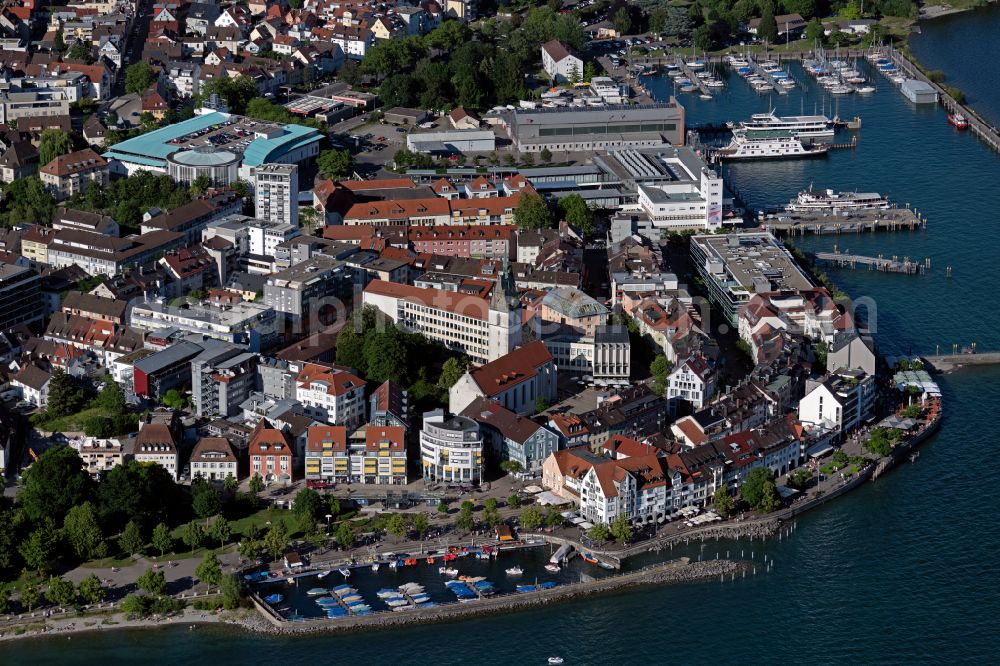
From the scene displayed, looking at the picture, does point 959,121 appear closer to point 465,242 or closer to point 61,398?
point 465,242

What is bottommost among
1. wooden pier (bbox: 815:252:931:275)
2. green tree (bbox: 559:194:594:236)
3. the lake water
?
the lake water

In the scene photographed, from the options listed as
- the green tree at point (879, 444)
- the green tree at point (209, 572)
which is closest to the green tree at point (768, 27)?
the green tree at point (879, 444)

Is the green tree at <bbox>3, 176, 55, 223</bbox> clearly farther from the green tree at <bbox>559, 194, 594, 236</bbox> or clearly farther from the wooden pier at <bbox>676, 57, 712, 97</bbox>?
the wooden pier at <bbox>676, 57, 712, 97</bbox>

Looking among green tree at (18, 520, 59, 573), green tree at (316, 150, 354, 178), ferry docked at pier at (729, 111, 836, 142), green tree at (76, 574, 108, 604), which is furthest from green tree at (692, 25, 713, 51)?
green tree at (76, 574, 108, 604)

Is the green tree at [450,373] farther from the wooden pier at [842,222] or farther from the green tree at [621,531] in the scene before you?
the wooden pier at [842,222]

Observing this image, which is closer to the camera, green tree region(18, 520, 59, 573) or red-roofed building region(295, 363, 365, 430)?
green tree region(18, 520, 59, 573)

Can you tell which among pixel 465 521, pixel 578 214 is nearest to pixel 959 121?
pixel 578 214

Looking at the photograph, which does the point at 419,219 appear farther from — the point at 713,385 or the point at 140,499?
the point at 140,499
